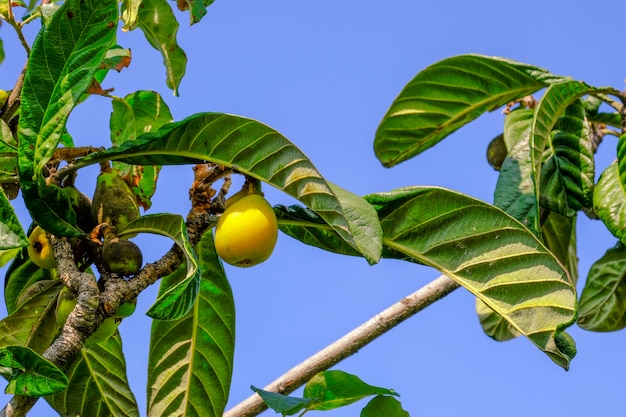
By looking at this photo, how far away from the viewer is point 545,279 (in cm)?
151

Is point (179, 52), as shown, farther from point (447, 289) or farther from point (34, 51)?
point (447, 289)

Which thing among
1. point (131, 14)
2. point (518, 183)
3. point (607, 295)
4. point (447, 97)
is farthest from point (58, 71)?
point (607, 295)

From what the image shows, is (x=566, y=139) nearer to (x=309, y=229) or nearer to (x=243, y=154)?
(x=309, y=229)

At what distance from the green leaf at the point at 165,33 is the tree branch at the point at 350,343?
67 cm

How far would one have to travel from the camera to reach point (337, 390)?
5.65ft

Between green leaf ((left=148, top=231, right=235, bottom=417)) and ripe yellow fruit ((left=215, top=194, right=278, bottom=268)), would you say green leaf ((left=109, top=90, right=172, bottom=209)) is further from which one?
ripe yellow fruit ((left=215, top=194, right=278, bottom=268))

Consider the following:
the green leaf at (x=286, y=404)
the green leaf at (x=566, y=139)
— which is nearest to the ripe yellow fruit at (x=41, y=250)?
the green leaf at (x=286, y=404)

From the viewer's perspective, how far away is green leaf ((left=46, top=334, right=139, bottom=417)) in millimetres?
1876

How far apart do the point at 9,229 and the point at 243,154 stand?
1.28ft

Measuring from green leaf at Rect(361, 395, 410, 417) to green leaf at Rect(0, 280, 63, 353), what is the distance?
1.97 ft

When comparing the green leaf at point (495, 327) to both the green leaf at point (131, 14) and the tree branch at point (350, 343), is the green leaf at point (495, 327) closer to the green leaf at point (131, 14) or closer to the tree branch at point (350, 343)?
the tree branch at point (350, 343)

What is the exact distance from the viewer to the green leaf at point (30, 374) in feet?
4.15

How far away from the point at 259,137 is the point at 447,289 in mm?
934

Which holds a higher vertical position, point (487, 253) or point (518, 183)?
point (518, 183)
